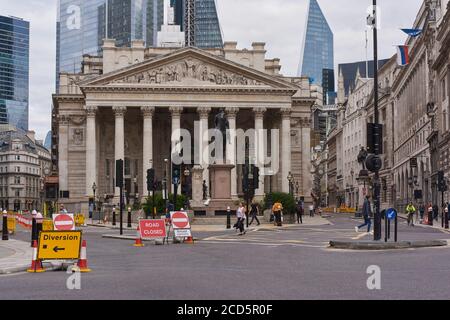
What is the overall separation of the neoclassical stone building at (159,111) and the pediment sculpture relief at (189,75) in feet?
0.39

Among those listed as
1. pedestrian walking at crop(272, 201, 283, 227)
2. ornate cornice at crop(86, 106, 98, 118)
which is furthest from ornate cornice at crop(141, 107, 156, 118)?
pedestrian walking at crop(272, 201, 283, 227)

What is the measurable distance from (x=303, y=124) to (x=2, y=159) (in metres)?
113

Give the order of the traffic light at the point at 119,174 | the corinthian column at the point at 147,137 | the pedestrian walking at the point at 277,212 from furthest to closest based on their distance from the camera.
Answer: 1. the corinthian column at the point at 147,137
2. the pedestrian walking at the point at 277,212
3. the traffic light at the point at 119,174

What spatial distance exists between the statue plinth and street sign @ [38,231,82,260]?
1486 inches

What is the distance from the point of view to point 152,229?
34.3 metres

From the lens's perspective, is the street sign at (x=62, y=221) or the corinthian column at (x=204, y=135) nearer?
the street sign at (x=62, y=221)

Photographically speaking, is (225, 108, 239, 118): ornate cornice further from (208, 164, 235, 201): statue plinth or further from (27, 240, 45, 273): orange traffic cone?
(27, 240, 45, 273): orange traffic cone

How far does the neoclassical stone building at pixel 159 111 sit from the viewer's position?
9144 centimetres

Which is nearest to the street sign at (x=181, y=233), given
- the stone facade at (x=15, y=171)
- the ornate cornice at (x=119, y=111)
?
the ornate cornice at (x=119, y=111)

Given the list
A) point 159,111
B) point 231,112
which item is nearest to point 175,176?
point 231,112

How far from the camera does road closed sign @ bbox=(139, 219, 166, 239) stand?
34.1 meters

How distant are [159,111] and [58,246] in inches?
3081

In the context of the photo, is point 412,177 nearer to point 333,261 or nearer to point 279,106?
point 279,106

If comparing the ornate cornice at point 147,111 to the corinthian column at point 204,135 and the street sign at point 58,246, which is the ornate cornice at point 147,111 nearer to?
the corinthian column at point 204,135
